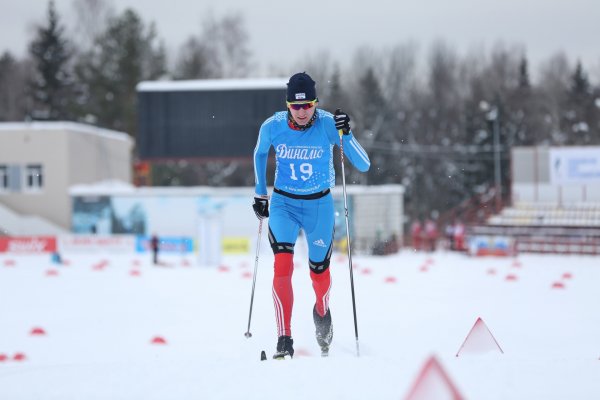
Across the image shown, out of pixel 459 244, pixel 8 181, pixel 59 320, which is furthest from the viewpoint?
pixel 8 181

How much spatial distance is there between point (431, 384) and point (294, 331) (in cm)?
630

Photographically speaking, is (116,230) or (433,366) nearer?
(433,366)

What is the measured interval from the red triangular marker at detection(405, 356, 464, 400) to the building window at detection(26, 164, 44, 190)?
43.7m

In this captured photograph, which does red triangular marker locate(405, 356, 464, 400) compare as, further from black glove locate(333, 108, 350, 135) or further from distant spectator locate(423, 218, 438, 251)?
distant spectator locate(423, 218, 438, 251)

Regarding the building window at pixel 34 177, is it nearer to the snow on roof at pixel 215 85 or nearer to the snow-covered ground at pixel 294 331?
the snow on roof at pixel 215 85

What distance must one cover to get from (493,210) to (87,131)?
972 inches

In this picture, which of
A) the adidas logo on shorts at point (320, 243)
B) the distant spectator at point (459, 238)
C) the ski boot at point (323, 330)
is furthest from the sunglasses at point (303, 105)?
the distant spectator at point (459, 238)

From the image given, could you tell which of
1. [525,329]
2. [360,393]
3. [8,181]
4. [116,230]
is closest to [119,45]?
[8,181]

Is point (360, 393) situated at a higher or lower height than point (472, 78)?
lower

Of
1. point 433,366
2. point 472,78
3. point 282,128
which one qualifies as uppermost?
point 472,78

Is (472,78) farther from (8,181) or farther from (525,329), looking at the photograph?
(525,329)

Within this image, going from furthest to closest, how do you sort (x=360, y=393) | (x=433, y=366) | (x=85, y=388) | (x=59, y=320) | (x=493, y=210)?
(x=493, y=210)
(x=59, y=320)
(x=85, y=388)
(x=360, y=393)
(x=433, y=366)

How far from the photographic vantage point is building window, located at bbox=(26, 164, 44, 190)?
4484cm

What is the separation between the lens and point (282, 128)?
6941mm
